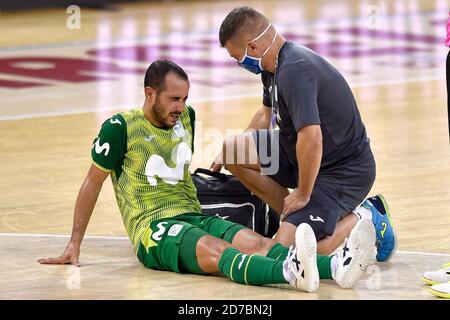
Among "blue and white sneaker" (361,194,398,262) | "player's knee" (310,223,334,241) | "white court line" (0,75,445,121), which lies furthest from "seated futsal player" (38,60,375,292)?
"white court line" (0,75,445,121)

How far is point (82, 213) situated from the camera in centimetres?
625

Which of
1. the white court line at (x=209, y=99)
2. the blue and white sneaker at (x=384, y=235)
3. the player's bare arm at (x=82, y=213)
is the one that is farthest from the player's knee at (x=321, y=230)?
the white court line at (x=209, y=99)

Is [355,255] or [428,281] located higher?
[355,255]

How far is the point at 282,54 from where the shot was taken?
6.33 m

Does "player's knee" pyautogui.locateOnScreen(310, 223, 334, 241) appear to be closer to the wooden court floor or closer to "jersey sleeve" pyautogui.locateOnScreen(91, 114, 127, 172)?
the wooden court floor

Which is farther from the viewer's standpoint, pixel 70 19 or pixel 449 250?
pixel 70 19

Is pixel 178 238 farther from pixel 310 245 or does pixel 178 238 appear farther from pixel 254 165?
pixel 254 165

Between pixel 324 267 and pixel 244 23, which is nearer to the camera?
pixel 324 267

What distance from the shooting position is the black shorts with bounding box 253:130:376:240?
6.31 metres

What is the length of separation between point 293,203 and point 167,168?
660 millimetres

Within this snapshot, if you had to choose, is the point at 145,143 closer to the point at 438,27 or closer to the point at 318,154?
the point at 318,154
